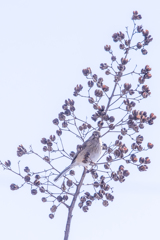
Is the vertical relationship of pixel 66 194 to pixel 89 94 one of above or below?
below

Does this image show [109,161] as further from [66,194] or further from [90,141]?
[90,141]

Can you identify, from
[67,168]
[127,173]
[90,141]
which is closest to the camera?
[127,173]

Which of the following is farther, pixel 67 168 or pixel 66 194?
pixel 67 168

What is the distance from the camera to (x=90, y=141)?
720 centimetres

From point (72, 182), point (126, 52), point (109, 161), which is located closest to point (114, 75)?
point (126, 52)

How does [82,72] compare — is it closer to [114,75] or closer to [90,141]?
[114,75]

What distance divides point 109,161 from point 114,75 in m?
1.22

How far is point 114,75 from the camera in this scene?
550cm

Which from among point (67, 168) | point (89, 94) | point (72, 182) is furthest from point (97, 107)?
point (67, 168)

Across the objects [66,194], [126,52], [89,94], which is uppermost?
[126,52]

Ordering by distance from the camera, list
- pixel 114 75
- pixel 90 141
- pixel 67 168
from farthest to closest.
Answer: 1. pixel 90 141
2. pixel 67 168
3. pixel 114 75

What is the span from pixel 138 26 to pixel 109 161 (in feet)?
A: 6.61

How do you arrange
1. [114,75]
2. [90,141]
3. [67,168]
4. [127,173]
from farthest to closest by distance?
[90,141] → [67,168] → [114,75] → [127,173]

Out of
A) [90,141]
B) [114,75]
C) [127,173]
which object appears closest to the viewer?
[127,173]
